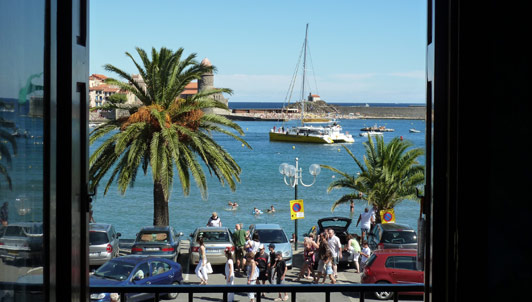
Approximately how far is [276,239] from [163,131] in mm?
4129

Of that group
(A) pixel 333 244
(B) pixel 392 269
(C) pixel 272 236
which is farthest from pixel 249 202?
(B) pixel 392 269

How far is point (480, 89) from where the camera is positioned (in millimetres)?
1536

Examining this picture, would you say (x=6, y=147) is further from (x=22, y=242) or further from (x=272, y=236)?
(x=272, y=236)

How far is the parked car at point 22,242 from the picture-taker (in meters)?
1.21

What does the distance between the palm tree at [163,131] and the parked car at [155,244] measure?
912mm

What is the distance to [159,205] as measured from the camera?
16.9 metres

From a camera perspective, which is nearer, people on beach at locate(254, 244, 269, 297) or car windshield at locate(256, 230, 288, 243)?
people on beach at locate(254, 244, 269, 297)

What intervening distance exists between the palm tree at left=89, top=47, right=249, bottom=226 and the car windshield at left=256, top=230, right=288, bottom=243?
5.58ft

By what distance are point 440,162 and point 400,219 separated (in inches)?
1466

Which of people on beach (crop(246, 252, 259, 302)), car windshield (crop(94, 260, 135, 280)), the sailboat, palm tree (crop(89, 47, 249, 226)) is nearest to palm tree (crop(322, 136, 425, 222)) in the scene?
palm tree (crop(89, 47, 249, 226))

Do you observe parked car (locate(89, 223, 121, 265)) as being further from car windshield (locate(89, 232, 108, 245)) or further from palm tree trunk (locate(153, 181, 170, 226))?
palm tree trunk (locate(153, 181, 170, 226))

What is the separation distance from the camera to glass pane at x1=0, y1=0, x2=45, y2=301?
3.94ft

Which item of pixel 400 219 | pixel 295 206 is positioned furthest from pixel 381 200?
pixel 400 219

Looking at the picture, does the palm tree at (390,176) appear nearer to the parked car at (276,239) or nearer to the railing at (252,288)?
Result: the parked car at (276,239)
